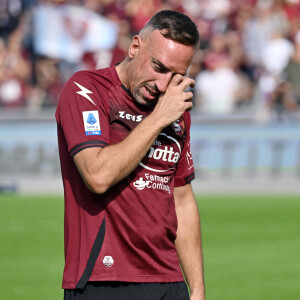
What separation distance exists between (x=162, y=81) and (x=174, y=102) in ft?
0.39

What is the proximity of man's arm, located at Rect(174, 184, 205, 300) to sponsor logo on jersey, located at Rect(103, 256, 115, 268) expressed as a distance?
0.51m

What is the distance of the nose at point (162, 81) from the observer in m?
3.24

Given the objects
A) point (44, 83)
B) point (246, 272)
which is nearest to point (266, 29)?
point (44, 83)

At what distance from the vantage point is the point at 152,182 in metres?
3.34

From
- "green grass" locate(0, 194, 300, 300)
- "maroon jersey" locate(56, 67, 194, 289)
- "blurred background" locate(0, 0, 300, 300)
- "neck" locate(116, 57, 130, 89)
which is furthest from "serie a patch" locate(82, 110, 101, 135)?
"blurred background" locate(0, 0, 300, 300)

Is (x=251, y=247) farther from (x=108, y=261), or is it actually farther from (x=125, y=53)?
(x=108, y=261)

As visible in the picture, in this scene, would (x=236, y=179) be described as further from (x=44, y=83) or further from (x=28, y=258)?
(x=28, y=258)

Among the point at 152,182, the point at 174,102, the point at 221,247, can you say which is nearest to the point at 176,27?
the point at 174,102

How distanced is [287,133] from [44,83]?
4.73 meters

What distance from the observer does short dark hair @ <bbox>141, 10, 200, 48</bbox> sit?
3242 mm

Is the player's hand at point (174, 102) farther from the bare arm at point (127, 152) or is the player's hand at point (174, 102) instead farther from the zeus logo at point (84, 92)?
the zeus logo at point (84, 92)

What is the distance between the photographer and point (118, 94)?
335 centimetres

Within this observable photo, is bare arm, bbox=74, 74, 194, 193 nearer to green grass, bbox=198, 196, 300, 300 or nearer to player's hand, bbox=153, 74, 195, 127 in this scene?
player's hand, bbox=153, 74, 195, 127

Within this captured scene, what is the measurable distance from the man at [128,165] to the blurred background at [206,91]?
31.3 ft
